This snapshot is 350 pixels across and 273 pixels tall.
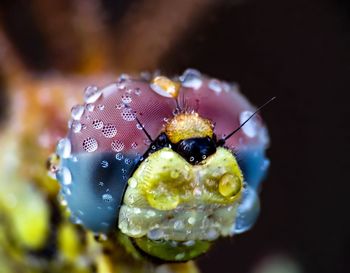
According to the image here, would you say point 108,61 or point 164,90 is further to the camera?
point 108,61

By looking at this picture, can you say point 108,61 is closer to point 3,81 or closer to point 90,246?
point 3,81

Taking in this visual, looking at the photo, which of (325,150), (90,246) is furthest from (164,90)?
(325,150)


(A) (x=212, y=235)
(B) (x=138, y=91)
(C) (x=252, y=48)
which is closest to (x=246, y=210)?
(A) (x=212, y=235)

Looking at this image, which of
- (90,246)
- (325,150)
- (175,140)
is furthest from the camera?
(325,150)

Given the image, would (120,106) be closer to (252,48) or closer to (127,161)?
(127,161)

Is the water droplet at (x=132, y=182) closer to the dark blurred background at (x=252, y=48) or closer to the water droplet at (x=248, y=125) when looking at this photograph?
the water droplet at (x=248, y=125)

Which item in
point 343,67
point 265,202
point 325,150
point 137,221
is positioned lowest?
point 265,202

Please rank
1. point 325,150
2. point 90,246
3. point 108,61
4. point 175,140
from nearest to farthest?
point 175,140
point 90,246
point 108,61
point 325,150

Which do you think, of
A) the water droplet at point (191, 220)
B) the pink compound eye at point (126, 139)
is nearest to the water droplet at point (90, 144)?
the pink compound eye at point (126, 139)

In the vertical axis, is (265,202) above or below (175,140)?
below
